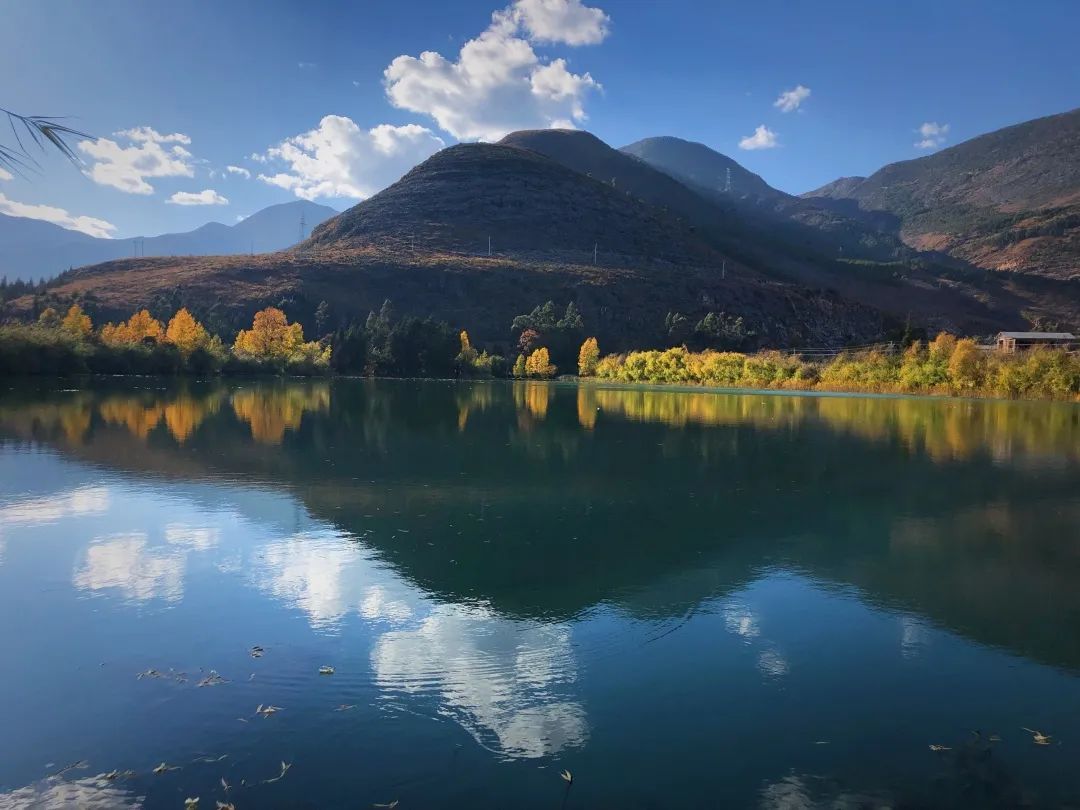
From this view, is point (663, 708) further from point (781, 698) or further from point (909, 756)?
point (909, 756)

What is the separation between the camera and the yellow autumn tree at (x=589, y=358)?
8931cm

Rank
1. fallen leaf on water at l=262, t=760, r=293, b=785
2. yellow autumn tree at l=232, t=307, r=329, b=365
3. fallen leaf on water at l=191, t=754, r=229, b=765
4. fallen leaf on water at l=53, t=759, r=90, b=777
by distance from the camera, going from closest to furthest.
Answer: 1. fallen leaf on water at l=262, t=760, r=293, b=785
2. fallen leaf on water at l=53, t=759, r=90, b=777
3. fallen leaf on water at l=191, t=754, r=229, b=765
4. yellow autumn tree at l=232, t=307, r=329, b=365

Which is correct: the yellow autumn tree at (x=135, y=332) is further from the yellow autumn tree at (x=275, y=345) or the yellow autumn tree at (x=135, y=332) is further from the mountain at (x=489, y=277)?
the mountain at (x=489, y=277)

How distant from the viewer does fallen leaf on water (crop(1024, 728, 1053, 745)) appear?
5.75m

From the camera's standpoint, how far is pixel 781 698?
6.42 m

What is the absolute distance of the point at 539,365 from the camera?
8831 centimetres

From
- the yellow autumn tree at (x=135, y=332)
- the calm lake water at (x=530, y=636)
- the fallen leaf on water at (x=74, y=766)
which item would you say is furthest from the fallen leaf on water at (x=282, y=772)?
the yellow autumn tree at (x=135, y=332)

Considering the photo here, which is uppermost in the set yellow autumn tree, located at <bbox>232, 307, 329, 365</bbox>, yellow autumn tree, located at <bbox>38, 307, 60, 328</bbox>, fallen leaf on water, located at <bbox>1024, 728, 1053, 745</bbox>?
yellow autumn tree, located at <bbox>38, 307, 60, 328</bbox>

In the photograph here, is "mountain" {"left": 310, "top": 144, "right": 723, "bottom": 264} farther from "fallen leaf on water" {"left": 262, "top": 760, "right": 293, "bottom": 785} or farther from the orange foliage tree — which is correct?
"fallen leaf on water" {"left": 262, "top": 760, "right": 293, "bottom": 785}

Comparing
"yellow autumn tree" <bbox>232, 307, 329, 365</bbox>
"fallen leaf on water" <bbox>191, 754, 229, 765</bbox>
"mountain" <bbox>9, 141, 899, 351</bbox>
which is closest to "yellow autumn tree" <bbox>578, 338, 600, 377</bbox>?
"mountain" <bbox>9, 141, 899, 351</bbox>

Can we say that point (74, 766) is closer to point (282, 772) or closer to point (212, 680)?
point (212, 680)

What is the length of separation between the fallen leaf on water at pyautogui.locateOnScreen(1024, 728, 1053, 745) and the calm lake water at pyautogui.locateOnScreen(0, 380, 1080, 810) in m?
0.06

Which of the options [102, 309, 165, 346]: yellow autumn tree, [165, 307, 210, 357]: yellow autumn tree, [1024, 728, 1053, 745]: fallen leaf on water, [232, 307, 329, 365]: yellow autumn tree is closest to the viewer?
[1024, 728, 1053, 745]: fallen leaf on water

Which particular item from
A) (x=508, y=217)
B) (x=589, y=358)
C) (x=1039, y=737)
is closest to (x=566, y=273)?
(x=589, y=358)
